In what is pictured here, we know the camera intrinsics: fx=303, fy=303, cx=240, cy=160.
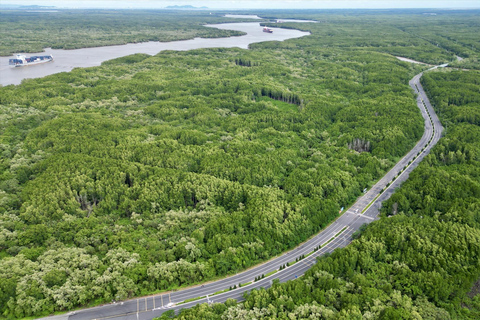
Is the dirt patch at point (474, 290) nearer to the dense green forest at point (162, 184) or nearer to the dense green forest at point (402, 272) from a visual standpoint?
the dense green forest at point (402, 272)

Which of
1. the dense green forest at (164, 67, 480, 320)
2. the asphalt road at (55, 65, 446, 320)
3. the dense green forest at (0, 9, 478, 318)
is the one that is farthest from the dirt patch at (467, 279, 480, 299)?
the dense green forest at (0, 9, 478, 318)

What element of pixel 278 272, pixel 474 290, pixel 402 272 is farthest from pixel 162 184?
pixel 474 290

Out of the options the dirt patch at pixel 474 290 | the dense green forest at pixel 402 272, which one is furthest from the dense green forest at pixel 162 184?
the dirt patch at pixel 474 290

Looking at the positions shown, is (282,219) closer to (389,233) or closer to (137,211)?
(389,233)

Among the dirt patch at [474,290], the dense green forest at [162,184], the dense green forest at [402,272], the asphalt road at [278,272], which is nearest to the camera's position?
the dense green forest at [402,272]

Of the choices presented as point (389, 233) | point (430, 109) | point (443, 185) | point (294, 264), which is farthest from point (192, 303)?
point (430, 109)

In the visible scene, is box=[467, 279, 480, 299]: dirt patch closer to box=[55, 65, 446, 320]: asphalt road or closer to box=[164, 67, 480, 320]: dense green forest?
box=[164, 67, 480, 320]: dense green forest
